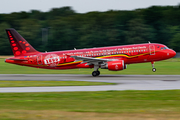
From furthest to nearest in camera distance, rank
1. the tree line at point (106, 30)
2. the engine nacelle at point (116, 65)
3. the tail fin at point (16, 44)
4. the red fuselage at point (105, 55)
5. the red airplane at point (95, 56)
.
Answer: the tree line at point (106, 30) < the tail fin at point (16, 44) < the red fuselage at point (105, 55) < the red airplane at point (95, 56) < the engine nacelle at point (116, 65)

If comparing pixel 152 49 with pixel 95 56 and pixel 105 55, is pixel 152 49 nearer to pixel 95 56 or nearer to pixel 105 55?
pixel 105 55

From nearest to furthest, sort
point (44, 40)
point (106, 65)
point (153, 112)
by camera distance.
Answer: point (153, 112) → point (106, 65) → point (44, 40)

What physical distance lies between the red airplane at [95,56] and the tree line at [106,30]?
52356 millimetres

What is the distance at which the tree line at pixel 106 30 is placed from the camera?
289ft

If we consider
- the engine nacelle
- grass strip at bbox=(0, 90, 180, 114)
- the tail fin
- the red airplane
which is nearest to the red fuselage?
the red airplane

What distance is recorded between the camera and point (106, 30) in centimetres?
9225

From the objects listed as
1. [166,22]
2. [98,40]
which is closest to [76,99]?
[98,40]

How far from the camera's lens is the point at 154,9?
3935 inches

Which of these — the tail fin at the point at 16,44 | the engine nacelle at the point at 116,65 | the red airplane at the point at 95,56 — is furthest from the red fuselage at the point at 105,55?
the engine nacelle at the point at 116,65

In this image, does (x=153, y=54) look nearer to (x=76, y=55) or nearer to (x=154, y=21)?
(x=76, y=55)

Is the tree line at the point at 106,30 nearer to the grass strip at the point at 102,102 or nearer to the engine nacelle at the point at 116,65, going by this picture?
the engine nacelle at the point at 116,65

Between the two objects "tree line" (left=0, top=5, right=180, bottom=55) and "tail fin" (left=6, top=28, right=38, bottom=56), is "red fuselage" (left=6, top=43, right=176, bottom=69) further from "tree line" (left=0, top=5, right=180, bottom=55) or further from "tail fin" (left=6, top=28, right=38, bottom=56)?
"tree line" (left=0, top=5, right=180, bottom=55)

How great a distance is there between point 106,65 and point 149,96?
1540cm

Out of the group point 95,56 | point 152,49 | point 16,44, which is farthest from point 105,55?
point 16,44
